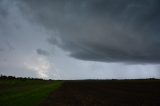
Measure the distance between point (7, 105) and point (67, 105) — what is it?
642 cm

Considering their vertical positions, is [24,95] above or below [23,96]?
above

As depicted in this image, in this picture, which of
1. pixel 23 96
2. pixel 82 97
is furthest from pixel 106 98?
pixel 23 96

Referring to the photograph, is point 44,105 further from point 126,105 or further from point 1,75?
point 1,75

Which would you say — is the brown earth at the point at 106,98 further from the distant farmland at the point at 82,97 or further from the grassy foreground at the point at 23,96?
the grassy foreground at the point at 23,96

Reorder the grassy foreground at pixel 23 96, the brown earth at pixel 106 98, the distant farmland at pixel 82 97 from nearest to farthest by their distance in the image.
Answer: the brown earth at pixel 106 98, the distant farmland at pixel 82 97, the grassy foreground at pixel 23 96

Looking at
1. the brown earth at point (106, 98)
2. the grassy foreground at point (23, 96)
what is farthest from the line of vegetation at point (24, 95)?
the brown earth at point (106, 98)

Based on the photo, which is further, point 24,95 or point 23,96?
point 24,95

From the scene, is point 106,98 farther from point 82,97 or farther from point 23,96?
point 23,96

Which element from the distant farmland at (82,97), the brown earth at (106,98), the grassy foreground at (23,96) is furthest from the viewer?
the grassy foreground at (23,96)

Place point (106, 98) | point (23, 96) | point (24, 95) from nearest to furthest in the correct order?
1. point (106, 98)
2. point (23, 96)
3. point (24, 95)

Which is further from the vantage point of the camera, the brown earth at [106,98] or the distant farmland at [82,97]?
the distant farmland at [82,97]

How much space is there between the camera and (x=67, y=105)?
87.9 feet

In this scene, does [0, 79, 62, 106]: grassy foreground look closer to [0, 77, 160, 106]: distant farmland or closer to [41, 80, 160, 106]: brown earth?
[0, 77, 160, 106]: distant farmland

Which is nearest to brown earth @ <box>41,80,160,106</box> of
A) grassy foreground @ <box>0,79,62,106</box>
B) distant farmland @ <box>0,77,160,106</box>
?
distant farmland @ <box>0,77,160,106</box>
